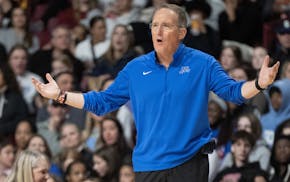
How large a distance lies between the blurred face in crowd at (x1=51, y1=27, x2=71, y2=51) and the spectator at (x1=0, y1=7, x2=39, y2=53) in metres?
0.54

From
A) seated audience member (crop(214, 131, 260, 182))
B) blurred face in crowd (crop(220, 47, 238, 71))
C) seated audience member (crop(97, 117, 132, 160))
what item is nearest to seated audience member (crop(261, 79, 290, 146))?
seated audience member (crop(214, 131, 260, 182))

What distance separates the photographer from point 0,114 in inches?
389

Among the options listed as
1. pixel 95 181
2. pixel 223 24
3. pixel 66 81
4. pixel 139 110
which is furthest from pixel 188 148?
pixel 223 24

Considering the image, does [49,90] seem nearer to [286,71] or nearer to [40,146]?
[40,146]

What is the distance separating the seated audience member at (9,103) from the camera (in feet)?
32.1

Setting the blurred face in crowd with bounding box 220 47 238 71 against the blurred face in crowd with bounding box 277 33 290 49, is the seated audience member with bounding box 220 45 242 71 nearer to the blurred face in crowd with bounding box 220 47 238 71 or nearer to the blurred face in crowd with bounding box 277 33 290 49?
the blurred face in crowd with bounding box 220 47 238 71

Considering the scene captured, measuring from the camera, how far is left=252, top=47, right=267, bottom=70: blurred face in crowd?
968 cm

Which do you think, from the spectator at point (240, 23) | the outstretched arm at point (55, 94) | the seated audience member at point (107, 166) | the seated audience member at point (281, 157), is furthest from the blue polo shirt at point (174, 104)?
the spectator at point (240, 23)

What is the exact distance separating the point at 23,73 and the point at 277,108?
3.26 m

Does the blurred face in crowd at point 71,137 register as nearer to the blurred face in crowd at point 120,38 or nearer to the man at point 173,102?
the blurred face in crowd at point 120,38

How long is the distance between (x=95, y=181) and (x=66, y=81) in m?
2.12

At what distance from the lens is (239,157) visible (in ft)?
27.0

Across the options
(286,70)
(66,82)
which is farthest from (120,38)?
(286,70)

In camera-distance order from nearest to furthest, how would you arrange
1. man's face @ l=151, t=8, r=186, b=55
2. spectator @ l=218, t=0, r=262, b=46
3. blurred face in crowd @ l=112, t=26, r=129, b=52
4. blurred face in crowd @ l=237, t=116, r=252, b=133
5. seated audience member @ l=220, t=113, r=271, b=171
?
1. man's face @ l=151, t=8, r=186, b=55
2. seated audience member @ l=220, t=113, r=271, b=171
3. blurred face in crowd @ l=237, t=116, r=252, b=133
4. blurred face in crowd @ l=112, t=26, r=129, b=52
5. spectator @ l=218, t=0, r=262, b=46
